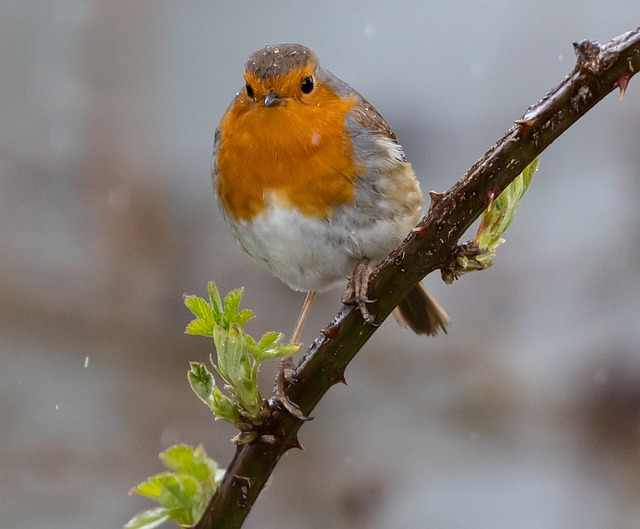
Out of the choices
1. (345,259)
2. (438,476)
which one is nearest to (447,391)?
(438,476)

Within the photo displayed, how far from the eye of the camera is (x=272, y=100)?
2812 millimetres

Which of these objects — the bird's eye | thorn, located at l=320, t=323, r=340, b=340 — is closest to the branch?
thorn, located at l=320, t=323, r=340, b=340

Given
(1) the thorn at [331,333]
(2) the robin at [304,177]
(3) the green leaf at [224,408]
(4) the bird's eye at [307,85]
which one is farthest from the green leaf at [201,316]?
(4) the bird's eye at [307,85]

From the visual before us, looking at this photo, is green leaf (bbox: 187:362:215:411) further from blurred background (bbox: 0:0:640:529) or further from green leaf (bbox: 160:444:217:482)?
blurred background (bbox: 0:0:640:529)

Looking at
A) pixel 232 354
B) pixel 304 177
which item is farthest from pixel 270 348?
pixel 304 177

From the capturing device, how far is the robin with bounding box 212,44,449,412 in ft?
9.09

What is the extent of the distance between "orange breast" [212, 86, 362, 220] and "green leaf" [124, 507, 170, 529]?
118 cm

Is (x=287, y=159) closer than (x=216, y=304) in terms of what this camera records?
No

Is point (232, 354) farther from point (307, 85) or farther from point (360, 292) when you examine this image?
point (307, 85)

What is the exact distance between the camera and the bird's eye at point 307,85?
2.93 meters

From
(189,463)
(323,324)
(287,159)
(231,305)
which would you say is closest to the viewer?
(231,305)

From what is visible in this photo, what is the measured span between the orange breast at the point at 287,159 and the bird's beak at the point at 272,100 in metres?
0.02

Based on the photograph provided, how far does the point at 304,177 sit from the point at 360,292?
940 mm

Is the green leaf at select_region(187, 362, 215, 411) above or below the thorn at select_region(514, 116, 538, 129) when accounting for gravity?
above
